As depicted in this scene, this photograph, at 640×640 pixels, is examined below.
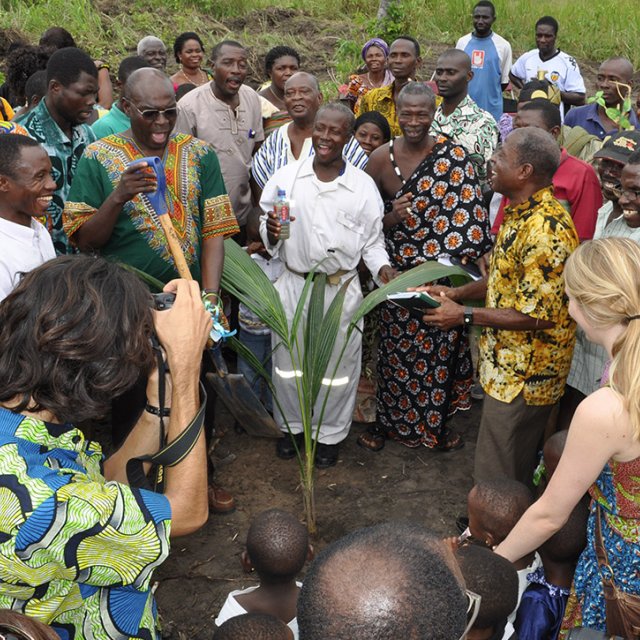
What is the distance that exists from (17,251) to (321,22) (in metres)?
10.7

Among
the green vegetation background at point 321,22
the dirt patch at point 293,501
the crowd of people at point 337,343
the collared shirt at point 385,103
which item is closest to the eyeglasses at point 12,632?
the crowd of people at point 337,343

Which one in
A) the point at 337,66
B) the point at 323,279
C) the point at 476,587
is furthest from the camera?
the point at 337,66

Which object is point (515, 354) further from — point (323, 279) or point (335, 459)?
point (335, 459)

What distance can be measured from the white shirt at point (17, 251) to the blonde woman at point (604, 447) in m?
1.99

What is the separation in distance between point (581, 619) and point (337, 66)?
31.9 ft

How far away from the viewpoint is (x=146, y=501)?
5.42ft

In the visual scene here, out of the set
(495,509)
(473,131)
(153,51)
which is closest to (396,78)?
(473,131)

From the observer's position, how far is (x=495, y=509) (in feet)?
8.61

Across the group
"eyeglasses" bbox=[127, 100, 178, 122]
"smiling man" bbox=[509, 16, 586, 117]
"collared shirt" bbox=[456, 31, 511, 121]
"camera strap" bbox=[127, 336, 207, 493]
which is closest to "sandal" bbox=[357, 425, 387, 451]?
"eyeglasses" bbox=[127, 100, 178, 122]

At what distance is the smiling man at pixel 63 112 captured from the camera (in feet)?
13.2

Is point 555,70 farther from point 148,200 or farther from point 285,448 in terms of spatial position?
point 148,200

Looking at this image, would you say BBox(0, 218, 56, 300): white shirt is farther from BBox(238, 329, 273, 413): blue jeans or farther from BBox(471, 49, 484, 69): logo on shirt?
BBox(471, 49, 484, 69): logo on shirt

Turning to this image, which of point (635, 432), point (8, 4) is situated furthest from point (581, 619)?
point (8, 4)

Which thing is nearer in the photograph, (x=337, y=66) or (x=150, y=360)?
(x=150, y=360)
